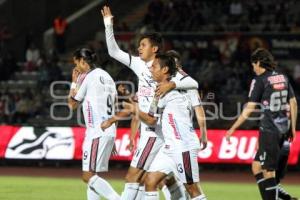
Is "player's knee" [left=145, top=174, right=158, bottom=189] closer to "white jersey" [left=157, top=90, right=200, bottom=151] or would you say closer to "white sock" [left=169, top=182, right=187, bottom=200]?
"white jersey" [left=157, top=90, right=200, bottom=151]

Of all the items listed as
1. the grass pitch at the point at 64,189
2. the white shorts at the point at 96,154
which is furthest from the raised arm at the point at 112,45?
the grass pitch at the point at 64,189

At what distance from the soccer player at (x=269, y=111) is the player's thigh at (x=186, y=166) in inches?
49.8

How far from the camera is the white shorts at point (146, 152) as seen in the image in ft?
35.8

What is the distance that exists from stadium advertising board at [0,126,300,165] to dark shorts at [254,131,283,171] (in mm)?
9138

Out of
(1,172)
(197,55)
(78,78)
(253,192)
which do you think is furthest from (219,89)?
(78,78)

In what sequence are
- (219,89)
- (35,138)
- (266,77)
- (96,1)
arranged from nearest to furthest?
(266,77) → (35,138) → (219,89) → (96,1)

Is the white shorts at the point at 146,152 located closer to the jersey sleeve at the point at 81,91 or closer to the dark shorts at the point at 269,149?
the jersey sleeve at the point at 81,91

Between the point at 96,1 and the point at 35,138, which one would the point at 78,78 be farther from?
the point at 96,1

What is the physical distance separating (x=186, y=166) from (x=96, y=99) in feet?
6.82

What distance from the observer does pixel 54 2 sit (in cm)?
3234

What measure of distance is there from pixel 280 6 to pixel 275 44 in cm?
143

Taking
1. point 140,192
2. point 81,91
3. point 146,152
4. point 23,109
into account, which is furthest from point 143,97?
point 23,109

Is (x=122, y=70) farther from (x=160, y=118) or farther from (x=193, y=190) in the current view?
(x=193, y=190)

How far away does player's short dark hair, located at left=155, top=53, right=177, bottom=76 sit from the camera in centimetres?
1020
